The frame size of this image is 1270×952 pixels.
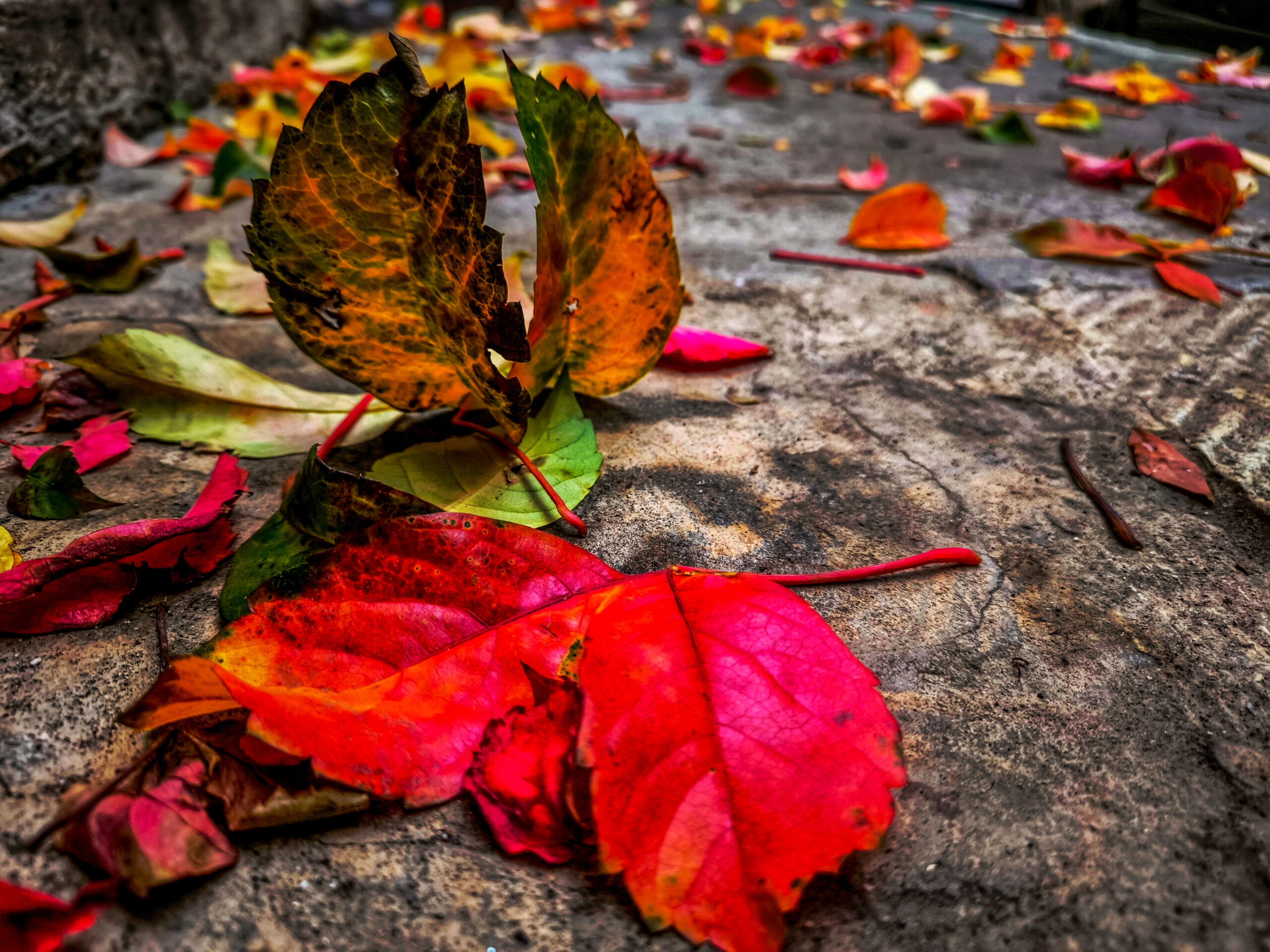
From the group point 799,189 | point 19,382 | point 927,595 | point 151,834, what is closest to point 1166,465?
point 927,595

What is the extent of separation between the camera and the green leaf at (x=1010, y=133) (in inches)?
81.0

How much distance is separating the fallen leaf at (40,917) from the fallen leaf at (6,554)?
1.01 ft

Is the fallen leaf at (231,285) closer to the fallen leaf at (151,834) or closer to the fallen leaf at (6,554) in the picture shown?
the fallen leaf at (6,554)

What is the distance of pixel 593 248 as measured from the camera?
0.73 metres

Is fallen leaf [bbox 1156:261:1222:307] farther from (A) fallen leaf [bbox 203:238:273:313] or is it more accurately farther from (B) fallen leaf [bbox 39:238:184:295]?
(B) fallen leaf [bbox 39:238:184:295]

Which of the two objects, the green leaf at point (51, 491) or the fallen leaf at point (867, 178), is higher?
the green leaf at point (51, 491)

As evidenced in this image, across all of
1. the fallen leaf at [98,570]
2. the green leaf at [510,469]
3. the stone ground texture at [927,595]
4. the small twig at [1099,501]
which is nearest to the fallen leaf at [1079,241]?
the stone ground texture at [927,595]

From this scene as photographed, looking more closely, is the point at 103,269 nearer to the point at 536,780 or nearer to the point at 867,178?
the point at 536,780

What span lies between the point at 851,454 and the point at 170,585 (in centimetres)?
69

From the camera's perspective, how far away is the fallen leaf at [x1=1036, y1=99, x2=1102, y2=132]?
2180 millimetres

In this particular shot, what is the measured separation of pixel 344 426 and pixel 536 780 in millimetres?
484

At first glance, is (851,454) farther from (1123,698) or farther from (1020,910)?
(1020,910)

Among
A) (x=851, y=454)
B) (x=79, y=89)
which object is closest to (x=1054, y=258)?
(x=851, y=454)

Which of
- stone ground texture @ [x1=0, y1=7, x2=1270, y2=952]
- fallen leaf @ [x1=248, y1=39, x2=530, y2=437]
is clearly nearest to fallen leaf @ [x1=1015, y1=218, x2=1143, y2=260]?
stone ground texture @ [x1=0, y1=7, x2=1270, y2=952]
